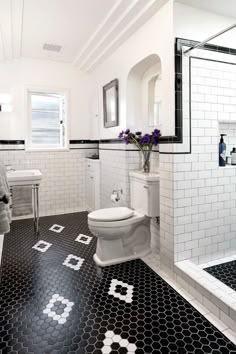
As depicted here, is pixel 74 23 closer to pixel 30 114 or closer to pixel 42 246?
pixel 30 114

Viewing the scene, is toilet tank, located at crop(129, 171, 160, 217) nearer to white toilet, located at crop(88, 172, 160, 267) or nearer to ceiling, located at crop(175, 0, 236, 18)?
white toilet, located at crop(88, 172, 160, 267)

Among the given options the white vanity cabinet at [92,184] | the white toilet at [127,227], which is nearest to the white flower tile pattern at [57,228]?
the white vanity cabinet at [92,184]

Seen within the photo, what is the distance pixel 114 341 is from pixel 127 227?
3.45ft

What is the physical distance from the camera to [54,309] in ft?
5.74

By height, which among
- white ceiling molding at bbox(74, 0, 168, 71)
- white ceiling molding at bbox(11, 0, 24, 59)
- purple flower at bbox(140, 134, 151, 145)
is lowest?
purple flower at bbox(140, 134, 151, 145)

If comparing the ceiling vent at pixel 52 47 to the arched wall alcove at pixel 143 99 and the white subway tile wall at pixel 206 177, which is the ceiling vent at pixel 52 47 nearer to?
the arched wall alcove at pixel 143 99

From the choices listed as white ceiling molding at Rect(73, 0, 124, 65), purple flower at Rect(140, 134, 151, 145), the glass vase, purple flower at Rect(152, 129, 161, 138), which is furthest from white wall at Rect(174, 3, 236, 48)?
the glass vase

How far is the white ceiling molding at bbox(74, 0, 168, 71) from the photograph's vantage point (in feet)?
7.07

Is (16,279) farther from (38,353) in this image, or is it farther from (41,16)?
(41,16)

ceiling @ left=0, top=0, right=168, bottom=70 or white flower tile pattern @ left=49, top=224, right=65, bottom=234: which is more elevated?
ceiling @ left=0, top=0, right=168, bottom=70

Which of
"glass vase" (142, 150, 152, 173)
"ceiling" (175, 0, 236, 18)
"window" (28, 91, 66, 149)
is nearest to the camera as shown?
"ceiling" (175, 0, 236, 18)

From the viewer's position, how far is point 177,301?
5.98 feet

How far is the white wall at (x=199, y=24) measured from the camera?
2008 mm

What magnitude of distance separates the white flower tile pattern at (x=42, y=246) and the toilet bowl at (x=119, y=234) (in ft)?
A: 2.11
